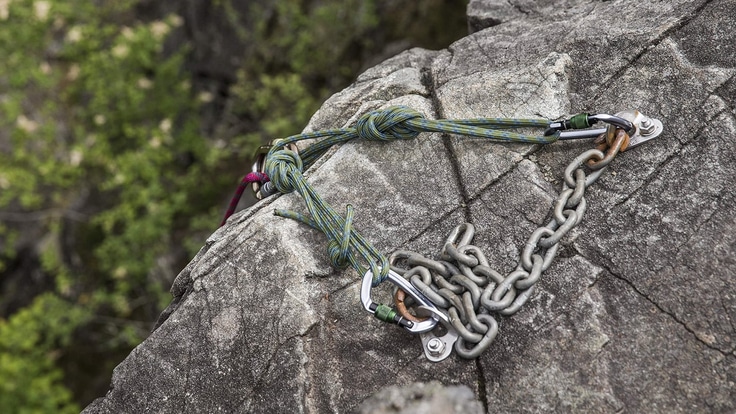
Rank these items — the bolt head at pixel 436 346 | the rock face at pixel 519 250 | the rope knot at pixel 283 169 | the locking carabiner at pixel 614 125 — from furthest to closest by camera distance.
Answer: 1. the rope knot at pixel 283 169
2. the locking carabiner at pixel 614 125
3. the bolt head at pixel 436 346
4. the rock face at pixel 519 250

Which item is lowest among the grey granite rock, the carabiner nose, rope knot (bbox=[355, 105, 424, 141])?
the carabiner nose

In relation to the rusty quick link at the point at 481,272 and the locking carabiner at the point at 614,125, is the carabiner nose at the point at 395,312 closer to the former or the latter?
the rusty quick link at the point at 481,272

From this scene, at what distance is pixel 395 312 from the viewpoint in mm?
2012

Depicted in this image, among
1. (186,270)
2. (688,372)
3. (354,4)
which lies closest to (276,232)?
(186,270)

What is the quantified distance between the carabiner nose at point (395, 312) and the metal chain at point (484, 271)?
29 mm

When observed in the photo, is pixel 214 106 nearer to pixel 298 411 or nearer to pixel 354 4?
pixel 354 4

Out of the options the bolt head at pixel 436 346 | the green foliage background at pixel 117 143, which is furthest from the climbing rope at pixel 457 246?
the green foliage background at pixel 117 143

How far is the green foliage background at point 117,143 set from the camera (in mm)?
5203

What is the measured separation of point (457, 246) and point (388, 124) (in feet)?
1.80

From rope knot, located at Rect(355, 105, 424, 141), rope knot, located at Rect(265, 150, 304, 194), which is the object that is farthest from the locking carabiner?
rope knot, located at Rect(265, 150, 304, 194)

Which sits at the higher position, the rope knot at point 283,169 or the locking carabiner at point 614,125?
the rope knot at point 283,169

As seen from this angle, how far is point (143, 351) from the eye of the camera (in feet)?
7.44

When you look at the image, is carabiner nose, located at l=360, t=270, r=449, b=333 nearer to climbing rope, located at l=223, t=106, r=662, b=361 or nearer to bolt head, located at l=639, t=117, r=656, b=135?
climbing rope, located at l=223, t=106, r=662, b=361

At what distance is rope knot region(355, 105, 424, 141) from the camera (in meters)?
2.32
